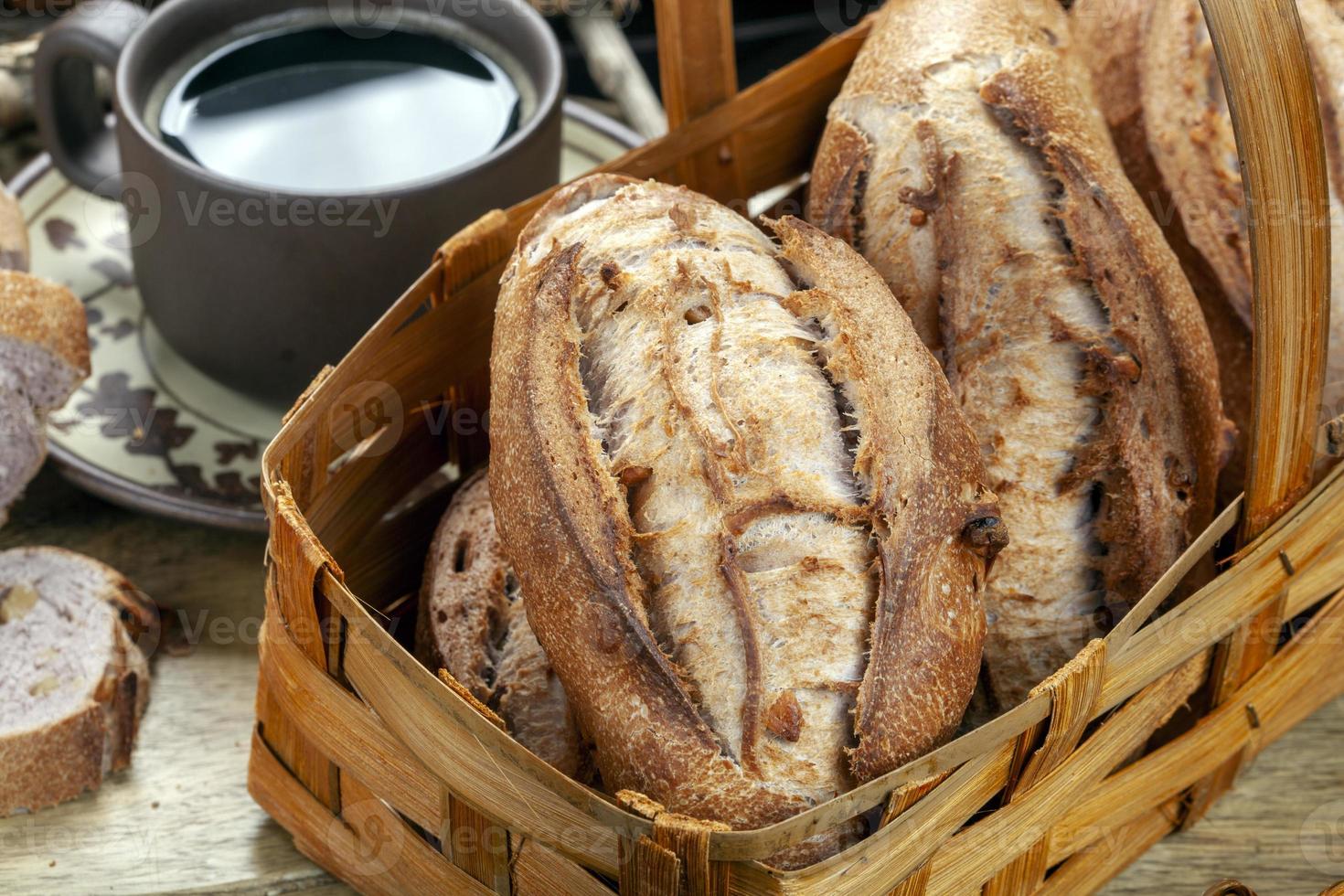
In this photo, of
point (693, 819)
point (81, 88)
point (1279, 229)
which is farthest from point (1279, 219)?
point (81, 88)

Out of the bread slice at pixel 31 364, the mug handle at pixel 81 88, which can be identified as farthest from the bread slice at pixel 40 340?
the mug handle at pixel 81 88

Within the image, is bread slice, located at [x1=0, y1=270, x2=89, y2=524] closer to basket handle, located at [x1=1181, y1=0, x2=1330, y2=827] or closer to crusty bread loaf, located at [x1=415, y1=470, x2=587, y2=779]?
crusty bread loaf, located at [x1=415, y1=470, x2=587, y2=779]

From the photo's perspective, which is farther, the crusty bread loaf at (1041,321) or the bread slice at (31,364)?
the bread slice at (31,364)

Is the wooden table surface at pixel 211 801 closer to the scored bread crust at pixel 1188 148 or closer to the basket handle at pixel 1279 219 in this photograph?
the scored bread crust at pixel 1188 148

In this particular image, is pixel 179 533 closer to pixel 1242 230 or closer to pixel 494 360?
pixel 494 360

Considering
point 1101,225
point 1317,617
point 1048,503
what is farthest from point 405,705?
point 1317,617

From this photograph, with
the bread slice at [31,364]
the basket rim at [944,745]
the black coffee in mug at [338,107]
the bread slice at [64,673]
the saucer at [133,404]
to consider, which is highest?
the black coffee in mug at [338,107]
